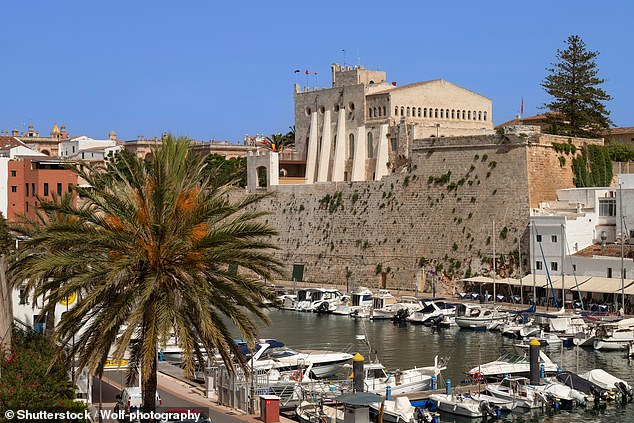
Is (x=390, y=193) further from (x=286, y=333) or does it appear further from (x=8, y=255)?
(x=8, y=255)

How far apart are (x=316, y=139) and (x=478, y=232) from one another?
19572 millimetres

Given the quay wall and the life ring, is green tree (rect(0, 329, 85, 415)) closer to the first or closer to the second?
the life ring

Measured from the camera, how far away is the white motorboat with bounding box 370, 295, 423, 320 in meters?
48.1

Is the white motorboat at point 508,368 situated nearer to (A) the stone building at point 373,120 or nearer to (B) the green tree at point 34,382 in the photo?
(B) the green tree at point 34,382

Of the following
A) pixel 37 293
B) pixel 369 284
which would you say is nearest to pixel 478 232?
pixel 369 284

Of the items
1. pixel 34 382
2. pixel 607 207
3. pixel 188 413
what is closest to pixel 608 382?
pixel 188 413

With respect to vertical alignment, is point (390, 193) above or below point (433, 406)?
above

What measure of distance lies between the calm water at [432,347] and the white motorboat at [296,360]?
2.88 m

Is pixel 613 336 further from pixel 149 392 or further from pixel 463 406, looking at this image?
pixel 149 392

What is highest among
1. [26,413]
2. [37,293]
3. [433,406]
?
[37,293]

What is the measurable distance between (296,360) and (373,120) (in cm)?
3533

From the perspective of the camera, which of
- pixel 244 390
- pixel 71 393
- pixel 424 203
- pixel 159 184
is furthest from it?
pixel 424 203

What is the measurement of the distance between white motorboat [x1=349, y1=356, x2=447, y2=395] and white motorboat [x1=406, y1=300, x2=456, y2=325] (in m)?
15.7

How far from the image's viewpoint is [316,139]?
69.6 meters
